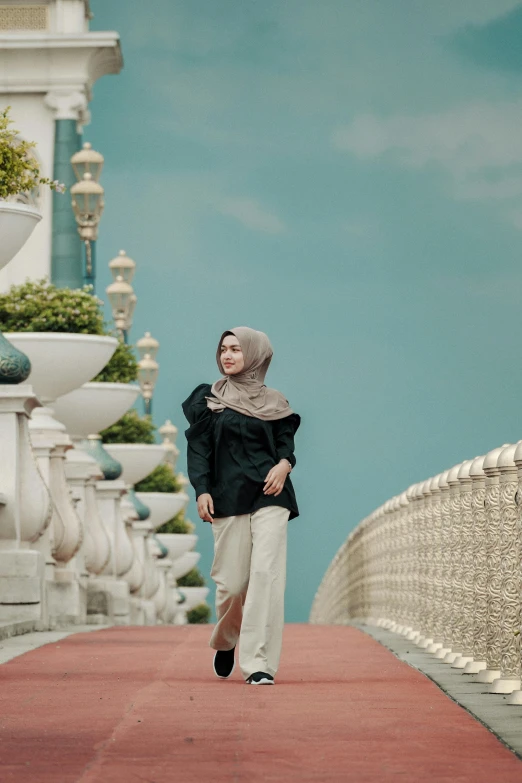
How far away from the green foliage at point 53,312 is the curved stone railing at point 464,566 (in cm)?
433

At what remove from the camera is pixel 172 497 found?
3728cm

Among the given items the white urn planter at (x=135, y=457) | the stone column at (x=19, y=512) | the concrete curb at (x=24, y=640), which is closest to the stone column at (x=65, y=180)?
the white urn planter at (x=135, y=457)

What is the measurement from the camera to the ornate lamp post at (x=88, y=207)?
25.0m

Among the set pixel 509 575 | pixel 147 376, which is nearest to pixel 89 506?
pixel 509 575

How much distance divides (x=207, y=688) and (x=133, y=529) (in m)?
19.4

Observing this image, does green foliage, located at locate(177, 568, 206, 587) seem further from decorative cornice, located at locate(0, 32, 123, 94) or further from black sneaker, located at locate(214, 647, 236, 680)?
black sneaker, located at locate(214, 647, 236, 680)

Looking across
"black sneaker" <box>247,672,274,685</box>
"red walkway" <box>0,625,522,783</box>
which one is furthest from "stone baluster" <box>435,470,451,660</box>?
"black sneaker" <box>247,672,274,685</box>

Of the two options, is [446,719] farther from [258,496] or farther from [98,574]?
[98,574]

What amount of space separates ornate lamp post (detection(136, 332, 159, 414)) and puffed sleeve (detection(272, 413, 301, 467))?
2968cm

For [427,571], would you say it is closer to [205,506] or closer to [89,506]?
[205,506]

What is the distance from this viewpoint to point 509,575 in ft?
28.8

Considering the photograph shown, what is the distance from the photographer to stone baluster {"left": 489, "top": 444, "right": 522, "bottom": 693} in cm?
865

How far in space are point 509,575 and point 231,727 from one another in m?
2.29

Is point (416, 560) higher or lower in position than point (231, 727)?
lower
